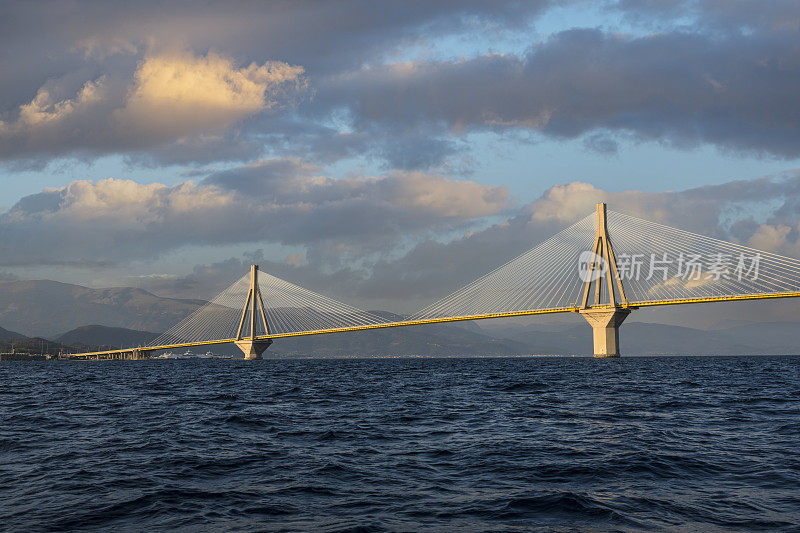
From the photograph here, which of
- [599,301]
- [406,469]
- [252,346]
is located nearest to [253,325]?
[252,346]

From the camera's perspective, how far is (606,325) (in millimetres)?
96438

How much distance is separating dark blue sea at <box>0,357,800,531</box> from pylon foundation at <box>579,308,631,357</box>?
248ft

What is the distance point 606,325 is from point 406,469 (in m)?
90.8

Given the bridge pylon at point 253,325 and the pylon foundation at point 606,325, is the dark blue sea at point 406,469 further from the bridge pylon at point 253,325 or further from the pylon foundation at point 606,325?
the bridge pylon at point 253,325

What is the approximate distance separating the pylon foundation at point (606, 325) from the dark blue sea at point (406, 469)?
2974 inches

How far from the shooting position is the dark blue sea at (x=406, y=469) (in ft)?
29.2

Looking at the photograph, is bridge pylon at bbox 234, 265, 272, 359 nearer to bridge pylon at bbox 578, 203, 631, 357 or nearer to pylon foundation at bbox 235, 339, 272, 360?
pylon foundation at bbox 235, 339, 272, 360

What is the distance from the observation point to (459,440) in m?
15.4

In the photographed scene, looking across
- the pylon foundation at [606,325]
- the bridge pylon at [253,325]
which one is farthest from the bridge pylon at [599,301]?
the bridge pylon at [253,325]

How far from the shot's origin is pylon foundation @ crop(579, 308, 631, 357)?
3755 inches

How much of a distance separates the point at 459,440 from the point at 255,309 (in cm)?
Result: 13092

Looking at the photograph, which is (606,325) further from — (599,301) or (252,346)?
(252,346)

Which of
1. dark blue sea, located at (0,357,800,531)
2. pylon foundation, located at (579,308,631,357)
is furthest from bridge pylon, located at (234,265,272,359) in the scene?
dark blue sea, located at (0,357,800,531)

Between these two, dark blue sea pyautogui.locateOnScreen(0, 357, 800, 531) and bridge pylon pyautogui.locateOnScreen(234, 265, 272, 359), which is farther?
bridge pylon pyautogui.locateOnScreen(234, 265, 272, 359)
